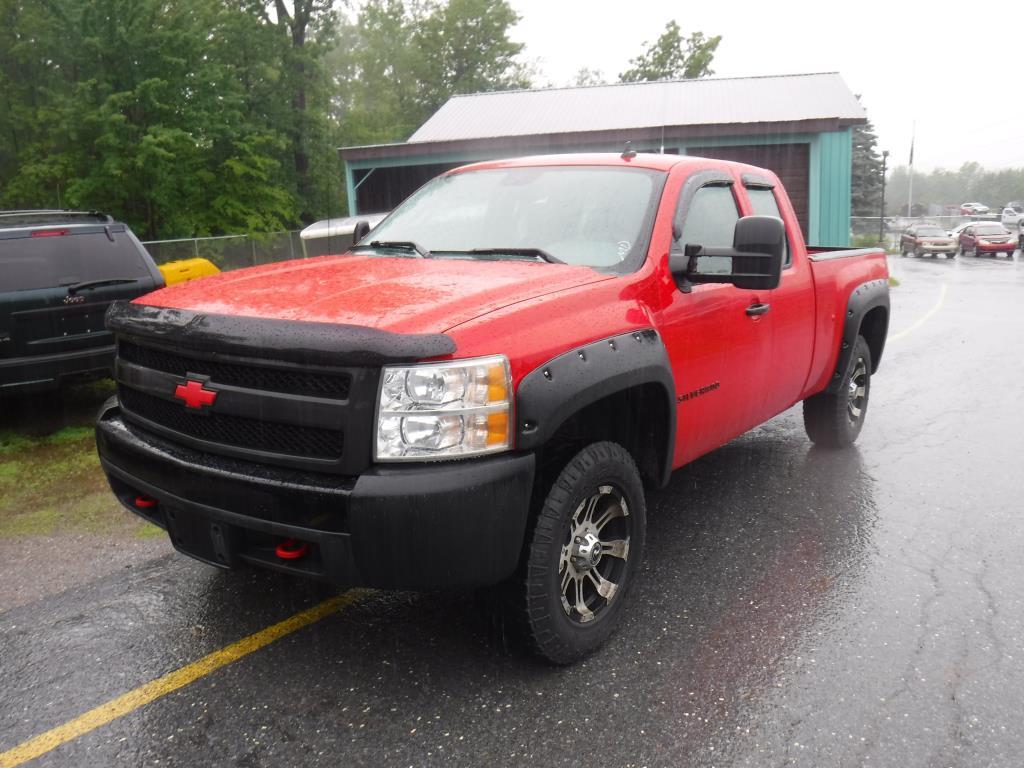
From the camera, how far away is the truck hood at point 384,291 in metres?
2.86

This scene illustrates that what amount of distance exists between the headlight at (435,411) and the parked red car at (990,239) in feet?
132

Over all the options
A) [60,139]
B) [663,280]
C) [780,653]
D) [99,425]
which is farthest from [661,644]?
[60,139]

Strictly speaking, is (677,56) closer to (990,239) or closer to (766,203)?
(990,239)

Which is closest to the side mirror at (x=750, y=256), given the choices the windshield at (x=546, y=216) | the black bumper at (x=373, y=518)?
the windshield at (x=546, y=216)

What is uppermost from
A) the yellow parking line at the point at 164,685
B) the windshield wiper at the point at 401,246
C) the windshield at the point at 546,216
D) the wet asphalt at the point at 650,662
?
the windshield at the point at 546,216

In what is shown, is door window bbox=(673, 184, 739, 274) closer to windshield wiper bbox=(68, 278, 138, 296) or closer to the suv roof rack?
windshield wiper bbox=(68, 278, 138, 296)

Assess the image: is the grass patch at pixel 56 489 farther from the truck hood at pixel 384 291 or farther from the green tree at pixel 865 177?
the green tree at pixel 865 177

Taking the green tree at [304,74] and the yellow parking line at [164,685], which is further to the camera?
the green tree at [304,74]

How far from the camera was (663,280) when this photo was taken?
12.2 ft

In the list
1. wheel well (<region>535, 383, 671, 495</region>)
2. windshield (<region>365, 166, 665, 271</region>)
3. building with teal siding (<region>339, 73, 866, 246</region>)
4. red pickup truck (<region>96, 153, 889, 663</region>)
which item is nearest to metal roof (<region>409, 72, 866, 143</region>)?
building with teal siding (<region>339, 73, 866, 246</region>)

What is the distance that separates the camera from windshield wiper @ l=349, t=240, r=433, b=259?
4062mm

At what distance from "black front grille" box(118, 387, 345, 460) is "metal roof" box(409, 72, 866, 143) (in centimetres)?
2305

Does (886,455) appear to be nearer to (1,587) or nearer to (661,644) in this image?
(661,644)

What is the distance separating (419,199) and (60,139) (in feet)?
73.7
